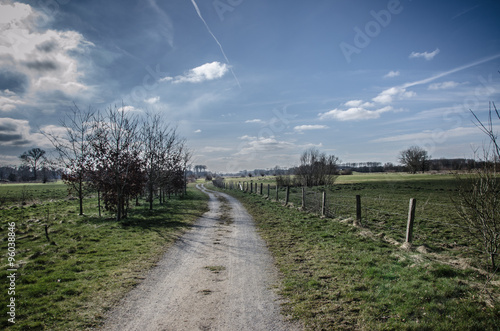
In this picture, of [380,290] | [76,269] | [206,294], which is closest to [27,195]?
[76,269]

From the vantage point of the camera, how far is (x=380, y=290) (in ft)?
16.5

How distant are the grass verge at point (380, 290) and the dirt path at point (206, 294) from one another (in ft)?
1.73

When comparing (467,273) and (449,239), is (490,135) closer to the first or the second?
(467,273)

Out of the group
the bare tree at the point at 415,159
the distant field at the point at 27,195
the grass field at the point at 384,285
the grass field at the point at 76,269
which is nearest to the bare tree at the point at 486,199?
the grass field at the point at 384,285

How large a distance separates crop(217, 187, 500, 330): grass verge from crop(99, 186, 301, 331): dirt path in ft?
1.73

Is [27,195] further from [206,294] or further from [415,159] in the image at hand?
[415,159]

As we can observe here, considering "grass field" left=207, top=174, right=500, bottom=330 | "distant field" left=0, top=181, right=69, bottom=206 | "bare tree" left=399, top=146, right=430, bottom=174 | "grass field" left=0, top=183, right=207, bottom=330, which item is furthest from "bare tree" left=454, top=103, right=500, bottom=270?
"bare tree" left=399, top=146, right=430, bottom=174

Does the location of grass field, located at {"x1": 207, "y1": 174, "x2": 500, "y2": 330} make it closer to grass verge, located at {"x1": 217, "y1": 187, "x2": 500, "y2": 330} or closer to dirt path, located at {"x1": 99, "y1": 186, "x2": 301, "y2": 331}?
grass verge, located at {"x1": 217, "y1": 187, "x2": 500, "y2": 330}

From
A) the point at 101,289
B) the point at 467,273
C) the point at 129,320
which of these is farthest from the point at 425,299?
the point at 101,289

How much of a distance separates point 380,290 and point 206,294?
3504 mm

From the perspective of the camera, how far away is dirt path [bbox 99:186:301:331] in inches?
162

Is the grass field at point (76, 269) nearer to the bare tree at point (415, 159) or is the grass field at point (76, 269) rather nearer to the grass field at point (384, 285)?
the grass field at point (384, 285)

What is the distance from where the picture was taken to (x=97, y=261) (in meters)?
7.28

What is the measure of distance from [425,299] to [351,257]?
9.00ft
